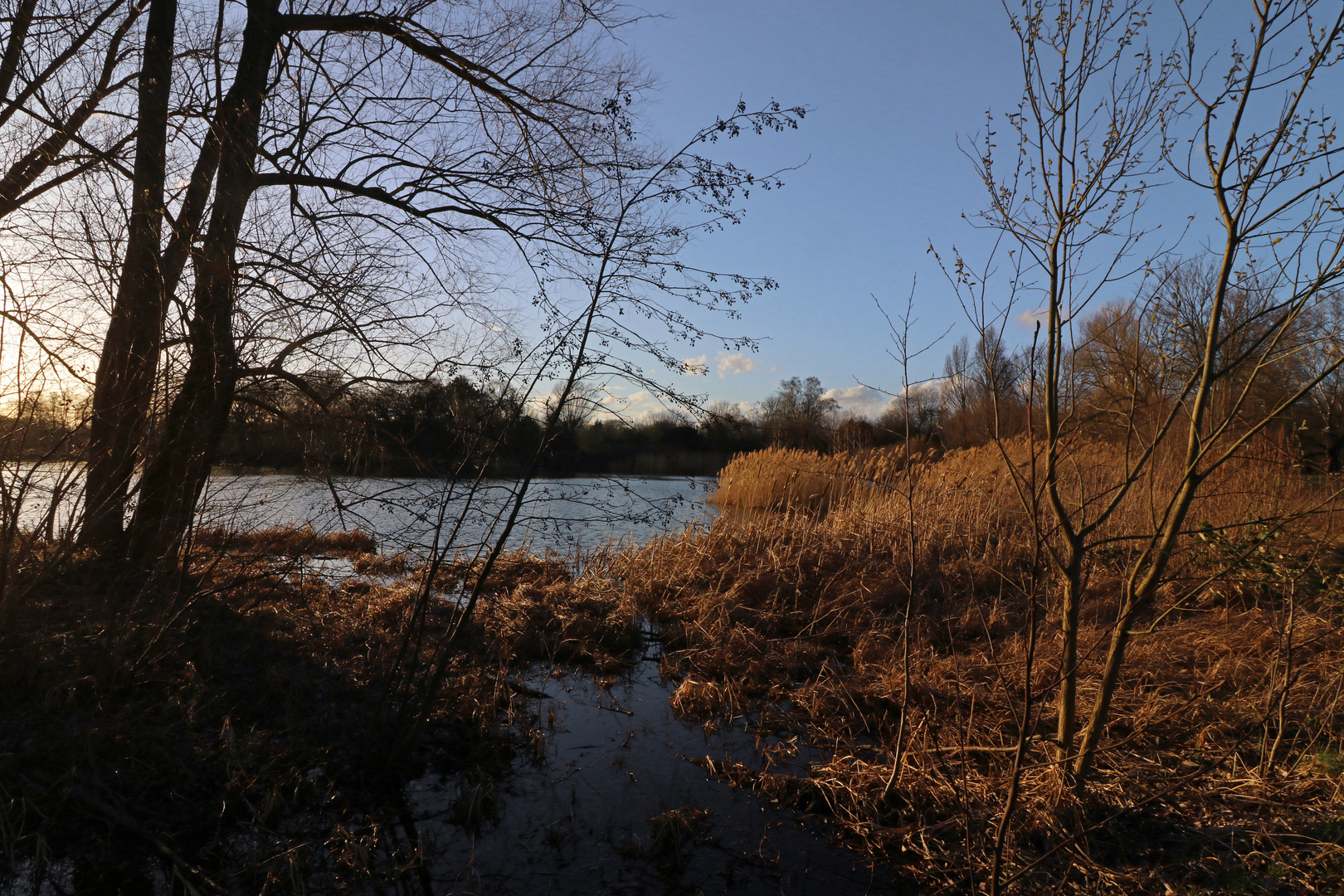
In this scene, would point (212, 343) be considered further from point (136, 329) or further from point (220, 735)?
point (220, 735)

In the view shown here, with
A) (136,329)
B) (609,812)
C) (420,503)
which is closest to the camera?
(609,812)

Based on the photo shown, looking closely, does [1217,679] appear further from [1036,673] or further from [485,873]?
[485,873]

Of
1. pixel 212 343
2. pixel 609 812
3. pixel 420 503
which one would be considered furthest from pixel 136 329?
pixel 609 812

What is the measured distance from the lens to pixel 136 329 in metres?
4.19

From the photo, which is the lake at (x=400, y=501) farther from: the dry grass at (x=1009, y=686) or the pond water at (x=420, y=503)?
the dry grass at (x=1009, y=686)

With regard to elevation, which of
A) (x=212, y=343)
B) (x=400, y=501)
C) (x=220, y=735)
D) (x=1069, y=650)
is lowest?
(x=220, y=735)

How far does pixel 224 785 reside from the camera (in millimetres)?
3178

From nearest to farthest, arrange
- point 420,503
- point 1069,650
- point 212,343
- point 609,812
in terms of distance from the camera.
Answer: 1. point 1069,650
2. point 609,812
3. point 212,343
4. point 420,503

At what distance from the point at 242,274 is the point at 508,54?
10.9 ft

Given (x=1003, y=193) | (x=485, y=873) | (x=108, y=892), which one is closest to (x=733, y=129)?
(x=1003, y=193)

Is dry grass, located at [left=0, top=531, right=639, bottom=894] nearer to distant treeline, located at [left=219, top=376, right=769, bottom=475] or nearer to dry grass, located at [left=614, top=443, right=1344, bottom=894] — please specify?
distant treeline, located at [left=219, top=376, right=769, bottom=475]

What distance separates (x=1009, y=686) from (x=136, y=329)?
18.2 ft

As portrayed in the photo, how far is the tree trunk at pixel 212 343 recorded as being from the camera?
3965 millimetres

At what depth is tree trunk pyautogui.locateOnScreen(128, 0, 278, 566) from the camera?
3965 mm
